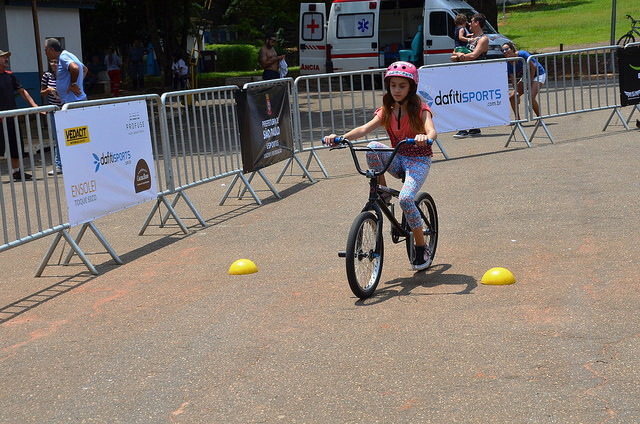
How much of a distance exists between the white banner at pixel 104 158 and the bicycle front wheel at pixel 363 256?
2850 millimetres

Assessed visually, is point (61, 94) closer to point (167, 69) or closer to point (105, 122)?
point (105, 122)

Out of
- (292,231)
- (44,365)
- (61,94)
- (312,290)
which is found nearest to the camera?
(44,365)

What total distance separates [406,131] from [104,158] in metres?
2.99

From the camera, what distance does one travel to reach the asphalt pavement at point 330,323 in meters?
4.70

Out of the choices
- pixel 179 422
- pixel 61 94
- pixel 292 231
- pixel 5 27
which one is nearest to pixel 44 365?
pixel 179 422

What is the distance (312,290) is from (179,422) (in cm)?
253

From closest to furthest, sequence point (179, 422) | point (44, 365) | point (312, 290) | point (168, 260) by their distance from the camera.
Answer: point (179, 422) → point (44, 365) → point (312, 290) → point (168, 260)

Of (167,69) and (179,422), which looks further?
(167,69)

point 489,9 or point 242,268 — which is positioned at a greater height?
point 489,9

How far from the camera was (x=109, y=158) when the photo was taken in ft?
27.7

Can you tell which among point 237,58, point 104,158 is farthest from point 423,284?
point 237,58

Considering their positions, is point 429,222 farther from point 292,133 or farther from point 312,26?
point 312,26

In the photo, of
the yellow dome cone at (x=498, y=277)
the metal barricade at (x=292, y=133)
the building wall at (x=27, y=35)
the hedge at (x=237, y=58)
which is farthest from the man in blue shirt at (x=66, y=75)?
the hedge at (x=237, y=58)

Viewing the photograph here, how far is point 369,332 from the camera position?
581cm
